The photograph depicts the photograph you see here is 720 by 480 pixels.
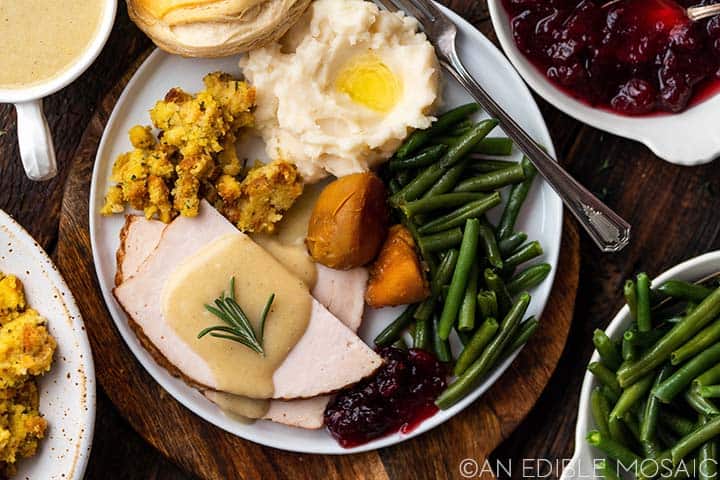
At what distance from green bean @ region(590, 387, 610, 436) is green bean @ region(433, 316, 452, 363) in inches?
24.9

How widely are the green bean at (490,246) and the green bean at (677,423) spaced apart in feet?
2.98

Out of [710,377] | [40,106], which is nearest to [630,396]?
[710,377]

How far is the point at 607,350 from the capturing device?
3.50m

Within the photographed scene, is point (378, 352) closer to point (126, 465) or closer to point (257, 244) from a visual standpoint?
point (257, 244)

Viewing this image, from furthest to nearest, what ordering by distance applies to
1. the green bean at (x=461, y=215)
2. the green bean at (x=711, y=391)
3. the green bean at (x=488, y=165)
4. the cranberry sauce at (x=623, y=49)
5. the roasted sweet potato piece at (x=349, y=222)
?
1. the green bean at (x=488, y=165)
2. the green bean at (x=461, y=215)
3. the roasted sweet potato piece at (x=349, y=222)
4. the cranberry sauce at (x=623, y=49)
5. the green bean at (x=711, y=391)

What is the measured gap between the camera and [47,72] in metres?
3.56

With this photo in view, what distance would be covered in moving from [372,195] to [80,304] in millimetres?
1392

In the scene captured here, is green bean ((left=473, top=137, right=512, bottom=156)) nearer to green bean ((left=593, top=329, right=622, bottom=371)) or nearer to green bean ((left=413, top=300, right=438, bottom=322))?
green bean ((left=413, top=300, right=438, bottom=322))

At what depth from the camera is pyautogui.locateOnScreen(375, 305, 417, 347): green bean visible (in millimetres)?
3865

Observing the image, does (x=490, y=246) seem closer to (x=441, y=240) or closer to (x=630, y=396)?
(x=441, y=240)

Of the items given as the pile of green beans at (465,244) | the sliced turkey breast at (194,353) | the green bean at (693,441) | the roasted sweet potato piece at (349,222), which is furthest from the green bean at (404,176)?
the green bean at (693,441)

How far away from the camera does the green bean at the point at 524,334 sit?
3.76 m

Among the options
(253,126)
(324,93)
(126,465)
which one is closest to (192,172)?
→ (253,126)

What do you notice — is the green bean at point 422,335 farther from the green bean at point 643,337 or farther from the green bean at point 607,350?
the green bean at point 643,337
